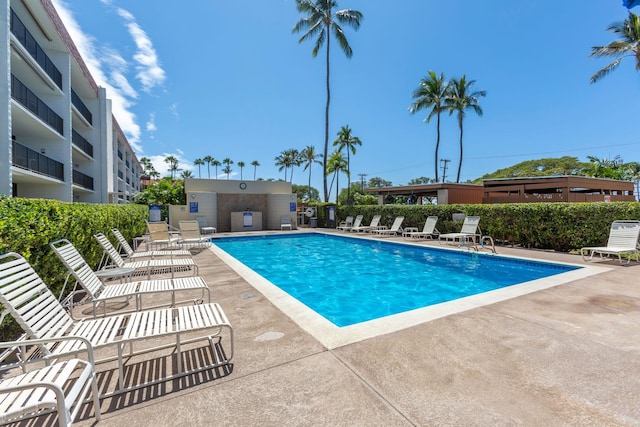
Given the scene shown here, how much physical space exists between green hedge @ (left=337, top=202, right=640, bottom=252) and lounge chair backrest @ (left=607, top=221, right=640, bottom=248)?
807 mm

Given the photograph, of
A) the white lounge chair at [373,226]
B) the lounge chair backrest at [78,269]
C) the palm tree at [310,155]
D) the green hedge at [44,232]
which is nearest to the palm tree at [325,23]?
the white lounge chair at [373,226]

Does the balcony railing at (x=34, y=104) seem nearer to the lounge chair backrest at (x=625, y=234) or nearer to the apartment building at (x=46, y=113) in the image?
the apartment building at (x=46, y=113)

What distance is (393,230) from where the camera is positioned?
14.9 m

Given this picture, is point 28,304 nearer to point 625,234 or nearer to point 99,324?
point 99,324

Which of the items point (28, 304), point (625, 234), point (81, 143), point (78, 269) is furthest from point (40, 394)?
point (81, 143)

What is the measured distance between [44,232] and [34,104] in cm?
1441

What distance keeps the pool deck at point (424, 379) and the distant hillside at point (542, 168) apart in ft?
202

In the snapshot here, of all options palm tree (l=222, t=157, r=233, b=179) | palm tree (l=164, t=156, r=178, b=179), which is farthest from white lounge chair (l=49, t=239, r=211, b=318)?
palm tree (l=222, t=157, r=233, b=179)

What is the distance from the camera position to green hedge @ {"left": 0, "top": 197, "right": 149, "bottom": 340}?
309 centimetres

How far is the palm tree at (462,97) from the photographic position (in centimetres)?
2630

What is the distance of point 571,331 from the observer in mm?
3326

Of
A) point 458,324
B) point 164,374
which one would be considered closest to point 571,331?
point 458,324

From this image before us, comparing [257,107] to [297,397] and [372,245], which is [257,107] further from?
[297,397]

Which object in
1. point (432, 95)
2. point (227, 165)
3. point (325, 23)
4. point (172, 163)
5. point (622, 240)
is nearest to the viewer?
point (622, 240)
